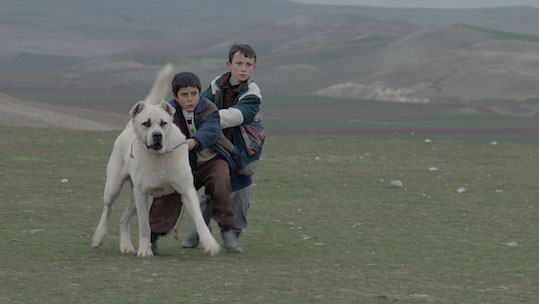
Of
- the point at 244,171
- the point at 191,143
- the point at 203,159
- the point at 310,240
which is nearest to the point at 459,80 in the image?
the point at 310,240

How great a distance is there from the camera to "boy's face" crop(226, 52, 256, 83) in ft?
25.9

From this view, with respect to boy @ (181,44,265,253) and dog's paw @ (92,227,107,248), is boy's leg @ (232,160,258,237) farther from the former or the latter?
dog's paw @ (92,227,107,248)

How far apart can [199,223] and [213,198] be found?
2.50ft

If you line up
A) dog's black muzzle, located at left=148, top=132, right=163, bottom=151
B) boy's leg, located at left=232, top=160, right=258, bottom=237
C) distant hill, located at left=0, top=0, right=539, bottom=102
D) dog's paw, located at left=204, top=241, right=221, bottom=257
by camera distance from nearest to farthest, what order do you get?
dog's black muzzle, located at left=148, top=132, right=163, bottom=151 < dog's paw, located at left=204, top=241, right=221, bottom=257 < boy's leg, located at left=232, top=160, right=258, bottom=237 < distant hill, located at left=0, top=0, right=539, bottom=102

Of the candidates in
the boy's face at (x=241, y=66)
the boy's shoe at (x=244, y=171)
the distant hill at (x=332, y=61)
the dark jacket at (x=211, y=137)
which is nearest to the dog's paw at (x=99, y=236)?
the dark jacket at (x=211, y=137)

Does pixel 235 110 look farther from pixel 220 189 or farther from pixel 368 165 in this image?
pixel 368 165

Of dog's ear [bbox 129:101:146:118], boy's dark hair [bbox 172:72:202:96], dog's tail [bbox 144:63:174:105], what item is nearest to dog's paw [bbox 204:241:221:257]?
dog's ear [bbox 129:101:146:118]

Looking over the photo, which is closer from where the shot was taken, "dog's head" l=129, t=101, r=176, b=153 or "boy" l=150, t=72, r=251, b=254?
"dog's head" l=129, t=101, r=176, b=153

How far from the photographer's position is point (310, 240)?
29.3 ft

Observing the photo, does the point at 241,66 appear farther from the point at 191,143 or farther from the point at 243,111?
the point at 191,143

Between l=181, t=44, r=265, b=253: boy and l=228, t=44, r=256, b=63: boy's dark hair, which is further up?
l=228, t=44, r=256, b=63: boy's dark hair

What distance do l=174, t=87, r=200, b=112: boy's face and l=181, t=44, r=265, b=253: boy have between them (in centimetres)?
26

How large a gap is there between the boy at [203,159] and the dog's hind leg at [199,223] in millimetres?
466

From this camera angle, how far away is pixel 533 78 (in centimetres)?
7869
